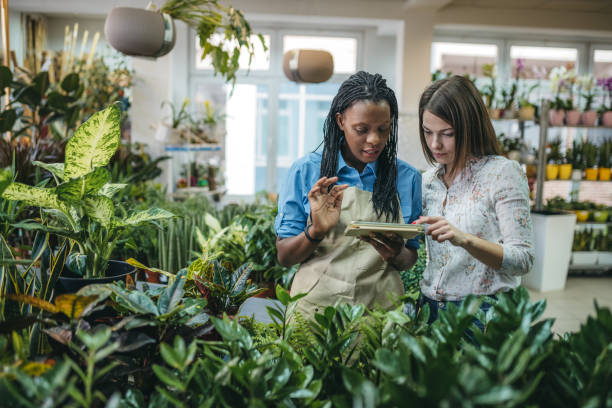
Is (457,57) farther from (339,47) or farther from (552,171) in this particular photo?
(552,171)

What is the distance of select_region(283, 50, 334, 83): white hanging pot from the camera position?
3.65 m

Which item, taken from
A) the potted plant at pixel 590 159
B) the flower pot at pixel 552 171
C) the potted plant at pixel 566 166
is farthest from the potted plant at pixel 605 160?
the flower pot at pixel 552 171

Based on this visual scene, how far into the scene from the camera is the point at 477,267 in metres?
1.41

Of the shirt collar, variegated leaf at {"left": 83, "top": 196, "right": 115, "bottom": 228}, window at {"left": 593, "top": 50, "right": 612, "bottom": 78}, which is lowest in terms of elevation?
variegated leaf at {"left": 83, "top": 196, "right": 115, "bottom": 228}

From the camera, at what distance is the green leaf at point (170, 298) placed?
76 cm

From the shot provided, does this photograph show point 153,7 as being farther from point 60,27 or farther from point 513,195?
point 60,27

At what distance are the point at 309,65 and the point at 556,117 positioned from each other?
3.84 meters

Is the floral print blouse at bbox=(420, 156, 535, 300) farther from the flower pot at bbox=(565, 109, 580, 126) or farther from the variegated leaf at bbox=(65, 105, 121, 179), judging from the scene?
the flower pot at bbox=(565, 109, 580, 126)

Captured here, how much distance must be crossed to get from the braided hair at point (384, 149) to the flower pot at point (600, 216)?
5580 millimetres

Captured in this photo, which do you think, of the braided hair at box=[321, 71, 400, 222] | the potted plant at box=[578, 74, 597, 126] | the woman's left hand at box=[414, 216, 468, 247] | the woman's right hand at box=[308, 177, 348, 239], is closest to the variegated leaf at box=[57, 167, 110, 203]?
the woman's right hand at box=[308, 177, 348, 239]

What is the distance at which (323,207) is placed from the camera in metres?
1.25

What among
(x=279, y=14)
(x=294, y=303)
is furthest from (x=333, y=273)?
(x=279, y=14)

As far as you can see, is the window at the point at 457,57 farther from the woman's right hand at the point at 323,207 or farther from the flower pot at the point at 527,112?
the woman's right hand at the point at 323,207

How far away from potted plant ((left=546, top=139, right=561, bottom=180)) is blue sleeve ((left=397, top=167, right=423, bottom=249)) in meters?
5.09
